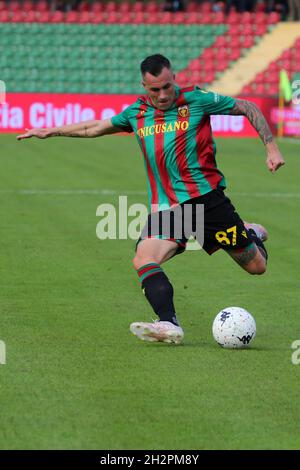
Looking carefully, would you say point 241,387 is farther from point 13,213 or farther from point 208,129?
point 13,213

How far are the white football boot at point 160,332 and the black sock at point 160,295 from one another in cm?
7

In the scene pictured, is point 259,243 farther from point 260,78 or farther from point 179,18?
point 179,18

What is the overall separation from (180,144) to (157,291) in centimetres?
109

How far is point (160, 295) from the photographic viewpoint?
328 inches

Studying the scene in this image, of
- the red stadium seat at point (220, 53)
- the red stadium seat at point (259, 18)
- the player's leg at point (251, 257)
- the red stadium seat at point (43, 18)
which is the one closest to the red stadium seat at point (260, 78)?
the red stadium seat at point (220, 53)

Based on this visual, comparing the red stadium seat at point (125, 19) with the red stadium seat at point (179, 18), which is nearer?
the red stadium seat at point (125, 19)

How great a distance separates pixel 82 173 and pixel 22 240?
28.5 feet

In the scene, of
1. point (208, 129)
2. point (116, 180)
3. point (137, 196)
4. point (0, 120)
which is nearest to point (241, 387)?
point (208, 129)

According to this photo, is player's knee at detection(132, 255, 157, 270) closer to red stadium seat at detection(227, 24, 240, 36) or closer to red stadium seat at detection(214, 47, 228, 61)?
red stadium seat at detection(214, 47, 228, 61)

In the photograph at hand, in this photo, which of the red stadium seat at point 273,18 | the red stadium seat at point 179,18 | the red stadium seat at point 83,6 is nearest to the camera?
the red stadium seat at point 179,18

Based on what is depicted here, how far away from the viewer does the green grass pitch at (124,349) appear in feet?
19.8

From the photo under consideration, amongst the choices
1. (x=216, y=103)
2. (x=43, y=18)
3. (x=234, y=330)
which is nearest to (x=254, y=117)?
(x=216, y=103)

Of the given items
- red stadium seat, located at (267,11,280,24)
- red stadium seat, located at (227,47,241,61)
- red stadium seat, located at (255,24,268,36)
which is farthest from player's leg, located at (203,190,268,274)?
red stadium seat, located at (267,11,280,24)

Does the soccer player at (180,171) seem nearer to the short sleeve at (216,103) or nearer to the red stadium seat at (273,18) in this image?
the short sleeve at (216,103)
